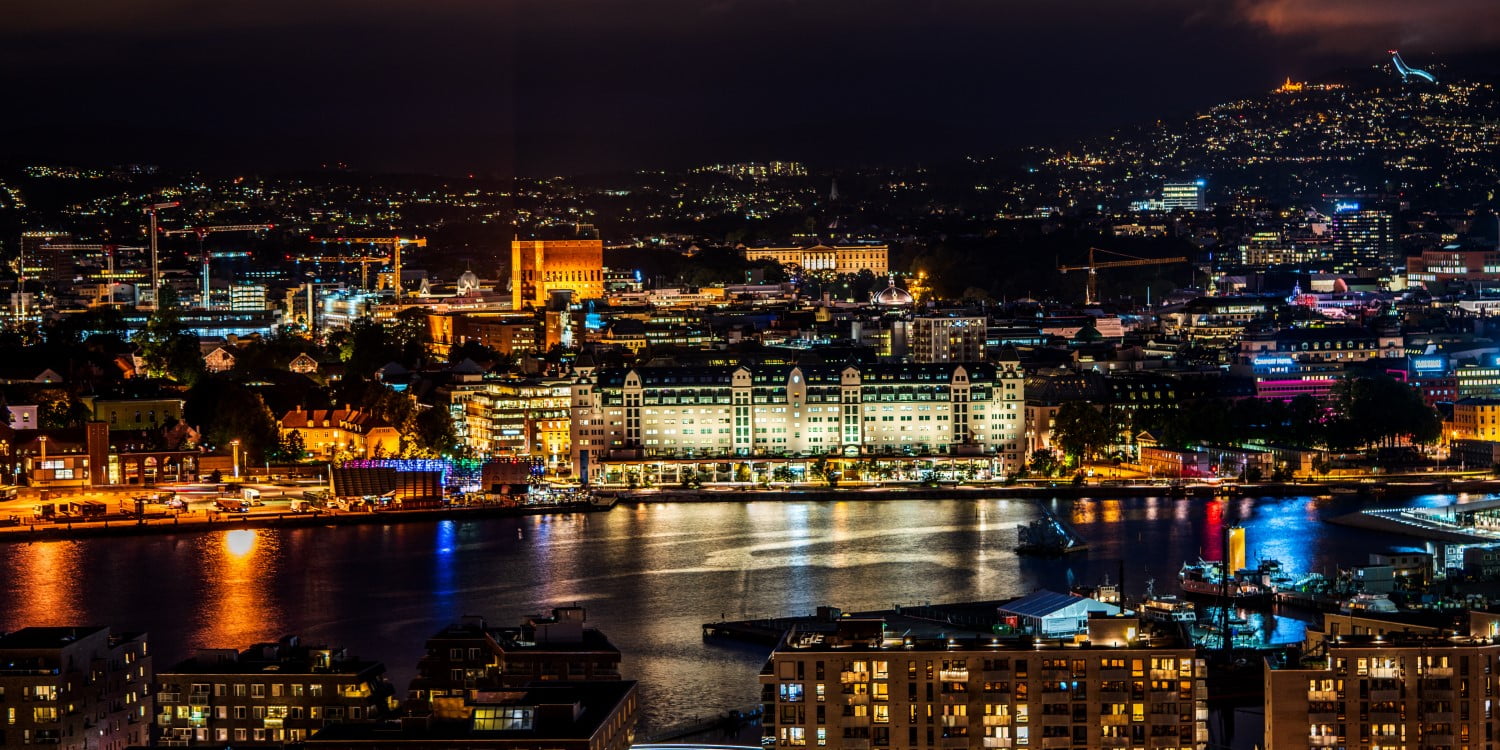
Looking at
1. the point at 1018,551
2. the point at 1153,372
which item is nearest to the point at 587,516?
the point at 1018,551

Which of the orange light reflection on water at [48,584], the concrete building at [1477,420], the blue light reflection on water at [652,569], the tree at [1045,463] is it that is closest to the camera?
the blue light reflection on water at [652,569]

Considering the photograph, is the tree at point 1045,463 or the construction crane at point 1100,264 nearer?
the tree at point 1045,463

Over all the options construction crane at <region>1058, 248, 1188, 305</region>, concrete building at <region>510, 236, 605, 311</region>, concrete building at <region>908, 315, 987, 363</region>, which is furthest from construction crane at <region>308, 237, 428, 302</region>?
concrete building at <region>908, 315, 987, 363</region>

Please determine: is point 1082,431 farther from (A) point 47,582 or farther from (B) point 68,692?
(B) point 68,692

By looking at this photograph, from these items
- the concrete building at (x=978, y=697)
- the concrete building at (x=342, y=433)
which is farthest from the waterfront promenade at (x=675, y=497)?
the concrete building at (x=978, y=697)

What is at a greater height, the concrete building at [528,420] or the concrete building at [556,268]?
the concrete building at [556,268]

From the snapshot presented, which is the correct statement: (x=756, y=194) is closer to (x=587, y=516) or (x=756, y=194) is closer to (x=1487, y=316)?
(x=1487, y=316)

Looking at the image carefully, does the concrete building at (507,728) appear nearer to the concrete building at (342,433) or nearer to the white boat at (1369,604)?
the white boat at (1369,604)
